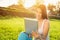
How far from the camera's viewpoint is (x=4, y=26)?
175cm

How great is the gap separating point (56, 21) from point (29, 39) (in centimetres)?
34

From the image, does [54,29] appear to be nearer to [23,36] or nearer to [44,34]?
[44,34]

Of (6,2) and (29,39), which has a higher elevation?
(6,2)

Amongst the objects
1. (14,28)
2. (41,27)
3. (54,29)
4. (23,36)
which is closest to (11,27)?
(14,28)

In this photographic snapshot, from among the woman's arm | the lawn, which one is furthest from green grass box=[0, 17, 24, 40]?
the woman's arm

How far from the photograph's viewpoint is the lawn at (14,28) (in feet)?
5.68

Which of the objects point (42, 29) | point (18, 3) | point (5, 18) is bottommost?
point (42, 29)

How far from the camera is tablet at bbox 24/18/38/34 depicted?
5.41ft

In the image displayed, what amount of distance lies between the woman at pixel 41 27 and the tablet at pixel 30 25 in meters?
0.03

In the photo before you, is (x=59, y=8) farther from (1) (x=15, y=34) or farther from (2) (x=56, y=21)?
(1) (x=15, y=34)

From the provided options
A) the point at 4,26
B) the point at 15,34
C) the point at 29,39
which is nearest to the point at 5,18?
the point at 4,26

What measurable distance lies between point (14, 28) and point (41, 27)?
29cm

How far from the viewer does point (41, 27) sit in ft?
5.52

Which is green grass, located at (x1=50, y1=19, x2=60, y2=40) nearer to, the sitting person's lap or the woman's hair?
the woman's hair
